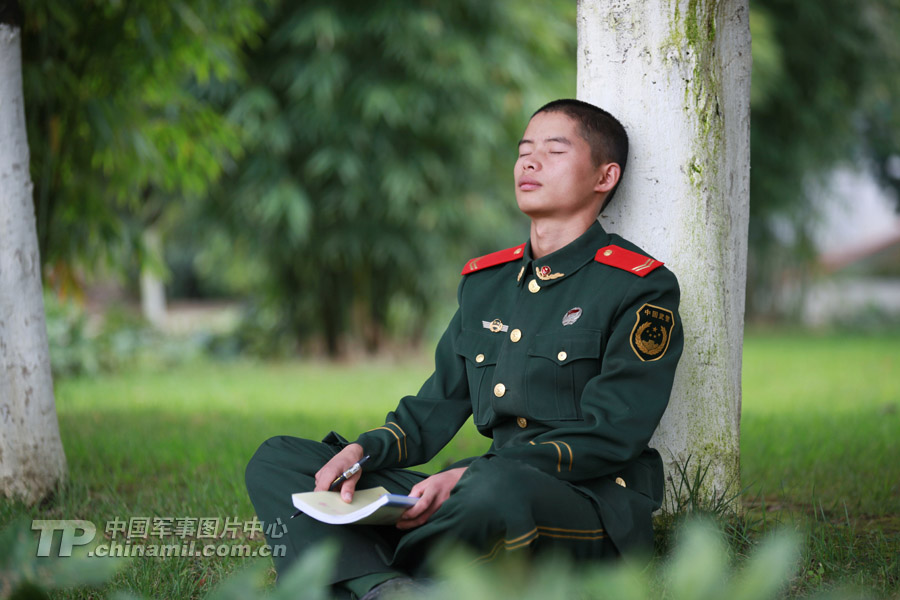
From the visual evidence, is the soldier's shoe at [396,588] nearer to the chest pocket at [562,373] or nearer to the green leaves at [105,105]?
the chest pocket at [562,373]

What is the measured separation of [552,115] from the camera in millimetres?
2412

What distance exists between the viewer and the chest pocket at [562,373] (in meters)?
2.22

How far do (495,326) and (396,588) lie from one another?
83 cm

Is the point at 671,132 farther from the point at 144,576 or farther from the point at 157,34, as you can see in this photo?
the point at 157,34

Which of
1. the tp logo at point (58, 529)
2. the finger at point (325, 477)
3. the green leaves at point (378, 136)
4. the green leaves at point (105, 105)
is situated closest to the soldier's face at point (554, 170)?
the finger at point (325, 477)

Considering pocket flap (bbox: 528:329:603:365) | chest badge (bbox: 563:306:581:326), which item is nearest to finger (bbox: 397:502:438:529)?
pocket flap (bbox: 528:329:603:365)

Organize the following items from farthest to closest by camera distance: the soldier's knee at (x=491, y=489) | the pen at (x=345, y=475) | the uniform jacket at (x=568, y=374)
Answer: the pen at (x=345, y=475), the uniform jacket at (x=568, y=374), the soldier's knee at (x=491, y=489)

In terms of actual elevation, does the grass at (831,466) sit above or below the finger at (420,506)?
below

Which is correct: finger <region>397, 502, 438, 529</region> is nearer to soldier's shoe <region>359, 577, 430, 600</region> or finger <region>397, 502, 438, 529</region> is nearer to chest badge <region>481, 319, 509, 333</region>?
soldier's shoe <region>359, 577, 430, 600</region>

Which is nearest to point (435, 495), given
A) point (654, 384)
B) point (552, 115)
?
point (654, 384)

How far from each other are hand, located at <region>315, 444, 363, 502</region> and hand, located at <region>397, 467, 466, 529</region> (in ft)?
0.62

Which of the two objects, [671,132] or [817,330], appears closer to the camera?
[671,132]

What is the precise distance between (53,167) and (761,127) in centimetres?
1278
